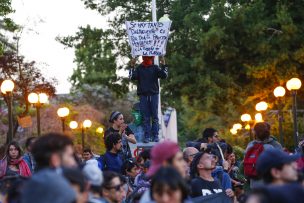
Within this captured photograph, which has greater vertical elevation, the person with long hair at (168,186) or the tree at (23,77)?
the tree at (23,77)

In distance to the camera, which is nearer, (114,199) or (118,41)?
(114,199)

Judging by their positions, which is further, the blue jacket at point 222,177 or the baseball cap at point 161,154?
the blue jacket at point 222,177

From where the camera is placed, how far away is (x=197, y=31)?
3250 cm

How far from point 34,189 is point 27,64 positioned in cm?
3544

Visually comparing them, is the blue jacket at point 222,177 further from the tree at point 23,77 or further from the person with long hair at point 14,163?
the tree at point 23,77

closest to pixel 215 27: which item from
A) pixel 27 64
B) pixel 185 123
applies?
pixel 27 64

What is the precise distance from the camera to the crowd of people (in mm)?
6500

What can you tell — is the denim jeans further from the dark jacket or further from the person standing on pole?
the dark jacket

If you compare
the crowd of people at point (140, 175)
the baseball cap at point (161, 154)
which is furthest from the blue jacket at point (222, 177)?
the baseball cap at point (161, 154)

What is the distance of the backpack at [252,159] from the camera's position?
1295cm

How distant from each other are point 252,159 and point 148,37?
6917mm

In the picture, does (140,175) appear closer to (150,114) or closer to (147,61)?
(150,114)

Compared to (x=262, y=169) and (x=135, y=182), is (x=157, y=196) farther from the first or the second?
(x=135, y=182)

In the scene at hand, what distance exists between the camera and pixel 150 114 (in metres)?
18.2
